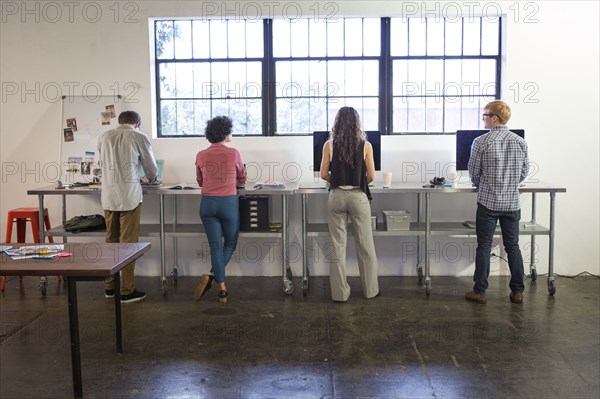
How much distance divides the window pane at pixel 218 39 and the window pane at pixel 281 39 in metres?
0.49

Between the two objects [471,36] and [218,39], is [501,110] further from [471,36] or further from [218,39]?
[218,39]

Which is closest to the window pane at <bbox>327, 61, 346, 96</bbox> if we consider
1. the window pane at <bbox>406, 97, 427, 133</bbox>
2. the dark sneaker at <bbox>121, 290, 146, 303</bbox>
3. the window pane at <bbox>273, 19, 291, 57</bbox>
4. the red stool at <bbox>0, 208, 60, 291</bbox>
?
the window pane at <bbox>273, 19, 291, 57</bbox>

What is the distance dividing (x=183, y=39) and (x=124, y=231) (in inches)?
82.6

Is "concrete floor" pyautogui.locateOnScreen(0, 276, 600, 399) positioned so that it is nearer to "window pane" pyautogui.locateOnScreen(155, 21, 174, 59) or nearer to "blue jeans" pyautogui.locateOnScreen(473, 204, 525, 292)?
"blue jeans" pyautogui.locateOnScreen(473, 204, 525, 292)

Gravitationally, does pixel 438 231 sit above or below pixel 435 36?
below

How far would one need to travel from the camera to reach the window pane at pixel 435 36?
596 centimetres

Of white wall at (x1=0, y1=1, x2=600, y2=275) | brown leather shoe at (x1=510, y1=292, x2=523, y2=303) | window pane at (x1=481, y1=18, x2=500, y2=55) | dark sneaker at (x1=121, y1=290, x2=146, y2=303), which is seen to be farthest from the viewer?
window pane at (x1=481, y1=18, x2=500, y2=55)

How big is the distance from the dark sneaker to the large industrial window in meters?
1.84

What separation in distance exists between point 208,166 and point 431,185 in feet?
6.24

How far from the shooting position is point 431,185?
531cm

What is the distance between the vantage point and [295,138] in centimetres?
591

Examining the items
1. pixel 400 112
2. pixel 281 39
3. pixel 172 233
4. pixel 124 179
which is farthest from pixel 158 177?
pixel 400 112

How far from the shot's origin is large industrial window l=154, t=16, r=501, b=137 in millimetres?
5969

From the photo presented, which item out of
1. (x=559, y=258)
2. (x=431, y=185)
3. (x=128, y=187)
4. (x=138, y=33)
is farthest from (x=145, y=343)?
(x=559, y=258)
